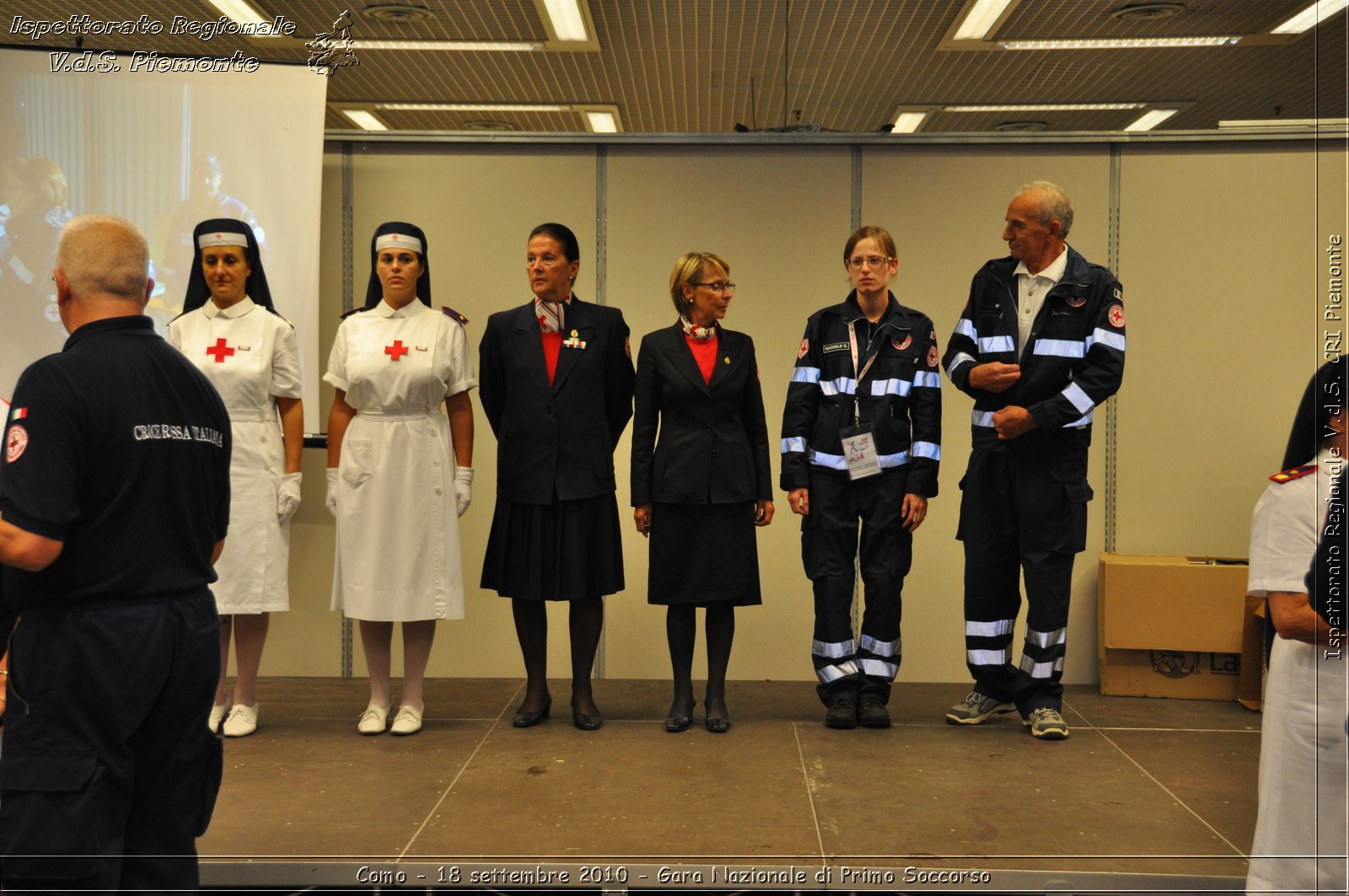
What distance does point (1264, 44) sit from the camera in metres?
7.95

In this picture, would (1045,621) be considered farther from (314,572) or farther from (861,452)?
(314,572)

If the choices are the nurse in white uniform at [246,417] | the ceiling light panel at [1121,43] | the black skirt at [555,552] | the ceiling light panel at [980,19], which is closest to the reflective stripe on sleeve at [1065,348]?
the black skirt at [555,552]

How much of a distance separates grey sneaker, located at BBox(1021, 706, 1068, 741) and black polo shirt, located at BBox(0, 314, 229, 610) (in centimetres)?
276

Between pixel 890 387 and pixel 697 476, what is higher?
pixel 890 387

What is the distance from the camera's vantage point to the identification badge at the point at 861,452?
3.81m

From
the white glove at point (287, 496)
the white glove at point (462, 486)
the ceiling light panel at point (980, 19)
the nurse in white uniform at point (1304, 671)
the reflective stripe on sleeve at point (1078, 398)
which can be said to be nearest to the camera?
the nurse in white uniform at point (1304, 671)

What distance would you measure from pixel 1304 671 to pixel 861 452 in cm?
182

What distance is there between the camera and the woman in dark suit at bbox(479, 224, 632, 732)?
150 inches

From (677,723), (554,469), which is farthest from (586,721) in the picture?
(554,469)

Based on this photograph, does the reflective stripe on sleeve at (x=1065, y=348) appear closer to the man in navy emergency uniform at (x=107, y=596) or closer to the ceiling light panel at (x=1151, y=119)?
the man in navy emergency uniform at (x=107, y=596)

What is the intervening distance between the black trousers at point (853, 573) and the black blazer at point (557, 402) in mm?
794

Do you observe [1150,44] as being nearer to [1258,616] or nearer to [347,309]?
[1258,616]

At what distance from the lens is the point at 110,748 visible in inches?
80.3

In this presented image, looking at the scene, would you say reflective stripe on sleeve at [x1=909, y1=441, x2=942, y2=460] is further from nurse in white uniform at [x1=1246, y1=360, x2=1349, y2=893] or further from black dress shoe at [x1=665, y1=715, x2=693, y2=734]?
nurse in white uniform at [x1=1246, y1=360, x2=1349, y2=893]
